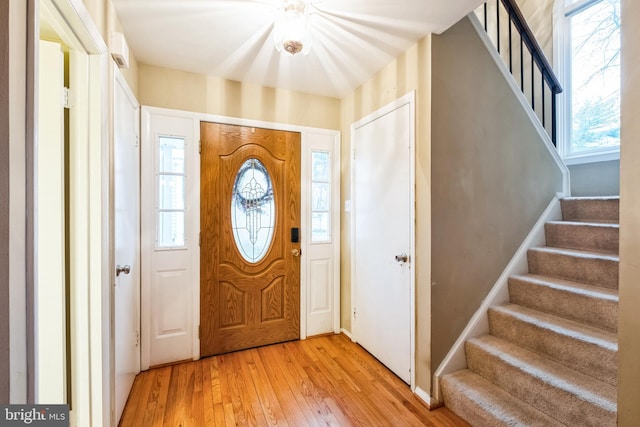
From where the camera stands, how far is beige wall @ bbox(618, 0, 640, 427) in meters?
0.96

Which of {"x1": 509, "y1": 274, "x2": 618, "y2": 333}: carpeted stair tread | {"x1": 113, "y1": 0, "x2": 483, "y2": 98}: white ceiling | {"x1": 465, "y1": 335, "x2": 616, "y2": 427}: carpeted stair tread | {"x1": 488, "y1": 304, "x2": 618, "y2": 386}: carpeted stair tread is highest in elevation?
{"x1": 113, "y1": 0, "x2": 483, "y2": 98}: white ceiling

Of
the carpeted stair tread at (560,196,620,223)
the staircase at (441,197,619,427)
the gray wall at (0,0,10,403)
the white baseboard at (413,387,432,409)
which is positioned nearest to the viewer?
the gray wall at (0,0,10,403)

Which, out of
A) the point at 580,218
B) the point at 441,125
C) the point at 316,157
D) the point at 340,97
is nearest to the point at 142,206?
the point at 316,157

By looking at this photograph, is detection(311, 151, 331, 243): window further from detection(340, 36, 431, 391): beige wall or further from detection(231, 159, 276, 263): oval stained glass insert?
detection(340, 36, 431, 391): beige wall

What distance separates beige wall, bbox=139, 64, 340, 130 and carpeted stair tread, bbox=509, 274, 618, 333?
2.13m

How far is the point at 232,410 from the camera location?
5.90ft

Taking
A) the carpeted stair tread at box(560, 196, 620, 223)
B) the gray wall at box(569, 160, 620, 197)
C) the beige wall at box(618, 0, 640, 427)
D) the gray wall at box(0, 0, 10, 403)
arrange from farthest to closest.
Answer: the gray wall at box(569, 160, 620, 197) < the carpeted stair tread at box(560, 196, 620, 223) < the beige wall at box(618, 0, 640, 427) < the gray wall at box(0, 0, 10, 403)

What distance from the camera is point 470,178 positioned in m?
1.99

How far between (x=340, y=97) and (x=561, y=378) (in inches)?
107

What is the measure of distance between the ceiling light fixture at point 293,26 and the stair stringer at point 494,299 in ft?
6.78

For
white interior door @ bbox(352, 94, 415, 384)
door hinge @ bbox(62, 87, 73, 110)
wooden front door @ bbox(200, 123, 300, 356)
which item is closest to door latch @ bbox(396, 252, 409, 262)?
white interior door @ bbox(352, 94, 415, 384)

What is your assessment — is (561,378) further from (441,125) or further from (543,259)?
(441,125)

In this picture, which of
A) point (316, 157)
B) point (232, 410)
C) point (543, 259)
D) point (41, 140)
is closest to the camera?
point (41, 140)

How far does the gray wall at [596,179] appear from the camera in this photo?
2782 millimetres
